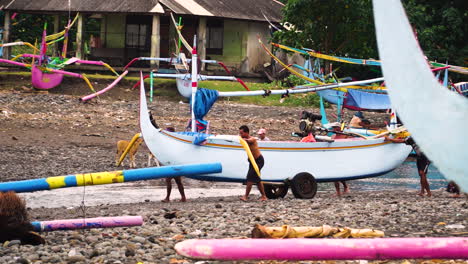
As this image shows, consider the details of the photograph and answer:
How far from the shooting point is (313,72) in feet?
91.6

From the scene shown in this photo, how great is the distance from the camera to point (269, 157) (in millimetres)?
15406

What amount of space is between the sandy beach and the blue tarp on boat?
2.01 m

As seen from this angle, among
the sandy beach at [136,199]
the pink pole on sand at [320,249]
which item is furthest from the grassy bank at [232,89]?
the pink pole on sand at [320,249]

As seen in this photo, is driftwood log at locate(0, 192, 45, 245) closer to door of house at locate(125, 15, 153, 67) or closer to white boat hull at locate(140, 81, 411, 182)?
white boat hull at locate(140, 81, 411, 182)

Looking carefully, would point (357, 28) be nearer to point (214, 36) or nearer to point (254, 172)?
point (214, 36)

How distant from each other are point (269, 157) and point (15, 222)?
293 inches

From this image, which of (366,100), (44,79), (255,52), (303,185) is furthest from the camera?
(255,52)

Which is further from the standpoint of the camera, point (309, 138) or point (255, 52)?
point (255, 52)

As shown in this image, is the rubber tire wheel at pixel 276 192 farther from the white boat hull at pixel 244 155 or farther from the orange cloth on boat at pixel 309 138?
the orange cloth on boat at pixel 309 138

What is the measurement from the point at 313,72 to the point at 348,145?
1190cm

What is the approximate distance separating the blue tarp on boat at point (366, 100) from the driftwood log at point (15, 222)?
61.8ft

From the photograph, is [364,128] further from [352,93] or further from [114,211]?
[114,211]

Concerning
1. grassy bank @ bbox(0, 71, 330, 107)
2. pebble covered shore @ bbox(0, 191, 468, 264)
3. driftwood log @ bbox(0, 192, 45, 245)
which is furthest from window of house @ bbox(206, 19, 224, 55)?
driftwood log @ bbox(0, 192, 45, 245)

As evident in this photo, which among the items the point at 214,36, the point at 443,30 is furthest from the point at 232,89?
the point at 443,30
